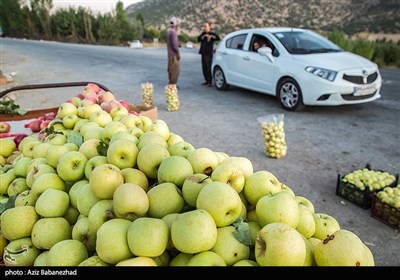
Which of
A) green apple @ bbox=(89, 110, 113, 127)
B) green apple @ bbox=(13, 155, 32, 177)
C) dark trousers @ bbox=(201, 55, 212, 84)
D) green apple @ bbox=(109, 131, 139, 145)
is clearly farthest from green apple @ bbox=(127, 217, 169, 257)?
dark trousers @ bbox=(201, 55, 212, 84)

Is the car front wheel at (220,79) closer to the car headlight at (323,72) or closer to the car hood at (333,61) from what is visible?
the car hood at (333,61)

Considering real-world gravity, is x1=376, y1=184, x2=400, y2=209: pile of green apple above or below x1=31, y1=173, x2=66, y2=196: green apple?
below

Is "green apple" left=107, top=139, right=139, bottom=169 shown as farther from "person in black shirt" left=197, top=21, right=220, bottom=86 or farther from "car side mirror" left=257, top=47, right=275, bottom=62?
"person in black shirt" left=197, top=21, right=220, bottom=86

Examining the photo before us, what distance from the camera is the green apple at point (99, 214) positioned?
5.02ft

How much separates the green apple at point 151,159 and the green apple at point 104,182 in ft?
0.69

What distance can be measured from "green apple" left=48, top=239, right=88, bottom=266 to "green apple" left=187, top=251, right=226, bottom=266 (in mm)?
534

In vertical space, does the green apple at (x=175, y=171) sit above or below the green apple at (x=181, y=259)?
above

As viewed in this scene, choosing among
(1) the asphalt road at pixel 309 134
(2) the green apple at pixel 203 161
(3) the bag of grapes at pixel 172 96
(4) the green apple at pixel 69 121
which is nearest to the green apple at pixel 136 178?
(2) the green apple at pixel 203 161

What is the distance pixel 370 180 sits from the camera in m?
3.97

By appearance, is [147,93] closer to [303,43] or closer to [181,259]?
[303,43]

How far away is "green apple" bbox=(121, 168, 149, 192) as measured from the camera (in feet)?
5.60

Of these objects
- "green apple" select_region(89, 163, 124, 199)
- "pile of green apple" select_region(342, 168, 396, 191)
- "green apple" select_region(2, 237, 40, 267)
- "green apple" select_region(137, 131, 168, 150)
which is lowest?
"pile of green apple" select_region(342, 168, 396, 191)

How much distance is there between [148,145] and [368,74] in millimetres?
6722
